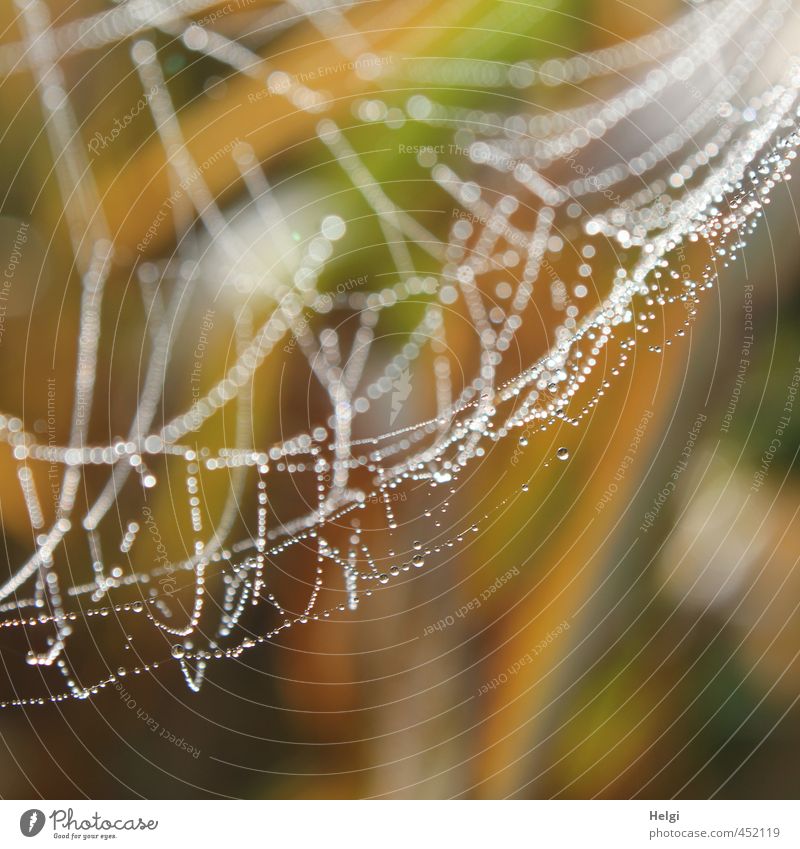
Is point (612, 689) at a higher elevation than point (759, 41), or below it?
below

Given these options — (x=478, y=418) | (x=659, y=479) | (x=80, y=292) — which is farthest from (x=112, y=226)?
(x=659, y=479)

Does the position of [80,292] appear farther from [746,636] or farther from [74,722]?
[746,636]

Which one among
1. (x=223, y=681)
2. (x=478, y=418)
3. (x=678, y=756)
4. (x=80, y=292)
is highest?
(x=80, y=292)

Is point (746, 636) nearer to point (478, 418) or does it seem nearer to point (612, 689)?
point (612, 689)

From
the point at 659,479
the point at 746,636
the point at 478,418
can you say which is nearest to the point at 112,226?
the point at 478,418
